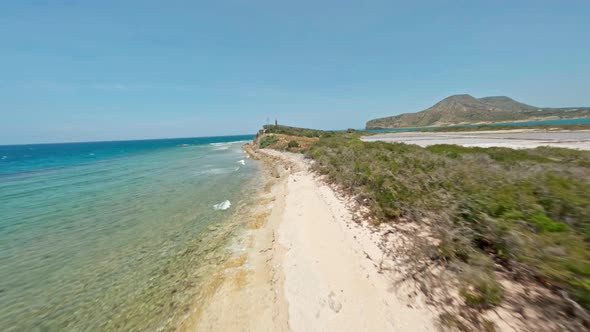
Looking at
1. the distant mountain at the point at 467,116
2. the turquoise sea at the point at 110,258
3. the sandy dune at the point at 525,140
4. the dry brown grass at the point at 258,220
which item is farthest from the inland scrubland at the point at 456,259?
the distant mountain at the point at 467,116

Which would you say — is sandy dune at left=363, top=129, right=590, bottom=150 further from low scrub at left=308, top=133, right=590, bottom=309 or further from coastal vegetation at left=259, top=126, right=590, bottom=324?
coastal vegetation at left=259, top=126, right=590, bottom=324

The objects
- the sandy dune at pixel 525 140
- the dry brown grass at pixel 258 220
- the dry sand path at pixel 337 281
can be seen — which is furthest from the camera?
the sandy dune at pixel 525 140

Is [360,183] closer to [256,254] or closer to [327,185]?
[327,185]

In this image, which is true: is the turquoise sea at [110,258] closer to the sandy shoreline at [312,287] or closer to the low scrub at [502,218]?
the sandy shoreline at [312,287]

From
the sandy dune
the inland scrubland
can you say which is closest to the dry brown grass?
the inland scrubland

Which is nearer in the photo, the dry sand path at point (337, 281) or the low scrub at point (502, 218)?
the low scrub at point (502, 218)

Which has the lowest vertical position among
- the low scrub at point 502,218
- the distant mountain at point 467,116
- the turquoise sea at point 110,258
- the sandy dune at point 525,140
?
the turquoise sea at point 110,258

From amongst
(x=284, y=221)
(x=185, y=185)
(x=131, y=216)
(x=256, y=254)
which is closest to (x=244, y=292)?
(x=256, y=254)
